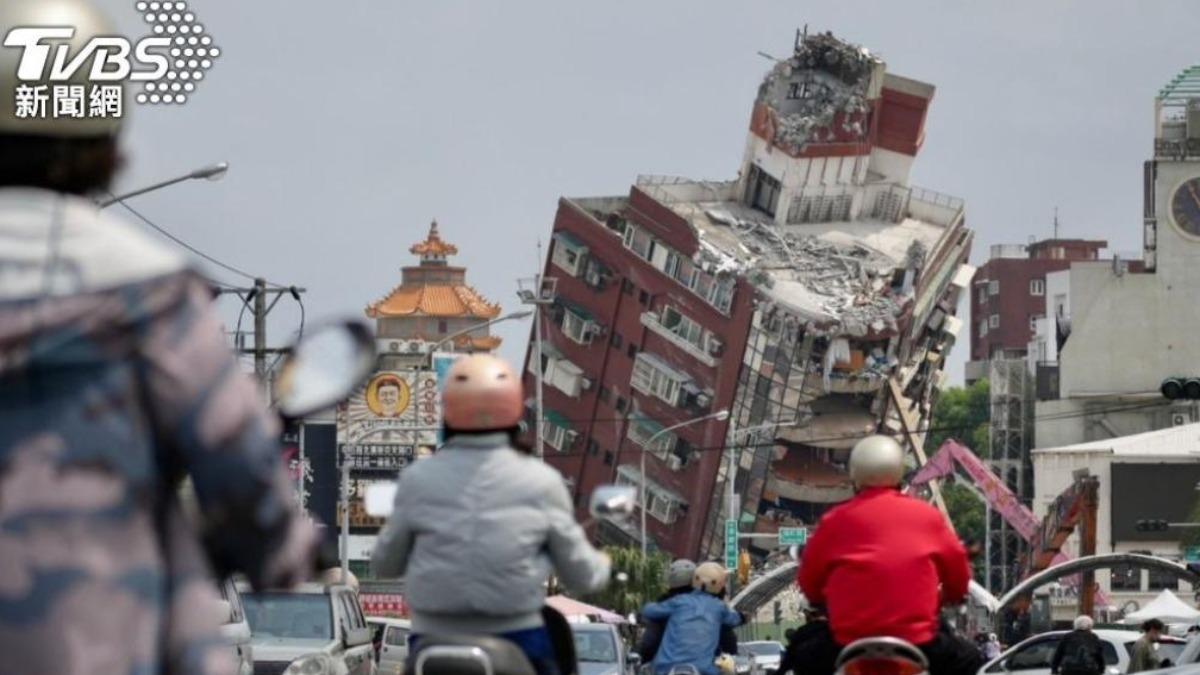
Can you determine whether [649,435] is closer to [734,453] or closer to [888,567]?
[734,453]

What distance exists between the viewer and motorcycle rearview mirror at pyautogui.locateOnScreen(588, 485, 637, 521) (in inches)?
284

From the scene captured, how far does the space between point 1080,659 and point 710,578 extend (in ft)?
44.0

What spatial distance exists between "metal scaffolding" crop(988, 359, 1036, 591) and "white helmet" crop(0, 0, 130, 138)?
145641 millimetres

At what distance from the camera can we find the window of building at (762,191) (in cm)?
12762

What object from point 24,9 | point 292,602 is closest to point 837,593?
point 24,9

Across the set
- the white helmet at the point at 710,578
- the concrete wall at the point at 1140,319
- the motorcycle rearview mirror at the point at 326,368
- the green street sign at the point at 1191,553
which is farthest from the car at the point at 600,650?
the concrete wall at the point at 1140,319

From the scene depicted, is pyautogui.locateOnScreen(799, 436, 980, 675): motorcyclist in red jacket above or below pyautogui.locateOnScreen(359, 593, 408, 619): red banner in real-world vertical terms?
below

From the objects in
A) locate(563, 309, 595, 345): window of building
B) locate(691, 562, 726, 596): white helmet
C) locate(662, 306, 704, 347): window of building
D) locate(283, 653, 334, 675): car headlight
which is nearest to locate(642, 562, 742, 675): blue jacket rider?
locate(691, 562, 726, 596): white helmet

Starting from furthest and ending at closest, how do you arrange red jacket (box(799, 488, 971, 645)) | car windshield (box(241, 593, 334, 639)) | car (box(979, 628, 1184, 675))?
car (box(979, 628, 1184, 675)) → car windshield (box(241, 593, 334, 639)) → red jacket (box(799, 488, 971, 645))

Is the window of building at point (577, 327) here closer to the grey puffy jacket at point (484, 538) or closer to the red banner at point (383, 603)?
the red banner at point (383, 603)

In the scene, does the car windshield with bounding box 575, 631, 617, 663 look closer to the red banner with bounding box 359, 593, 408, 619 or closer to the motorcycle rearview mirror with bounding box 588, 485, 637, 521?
the motorcycle rearview mirror with bounding box 588, 485, 637, 521

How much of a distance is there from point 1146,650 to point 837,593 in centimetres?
1984

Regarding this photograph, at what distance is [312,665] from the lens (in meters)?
22.2

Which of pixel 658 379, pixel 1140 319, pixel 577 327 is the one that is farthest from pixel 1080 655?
pixel 577 327
